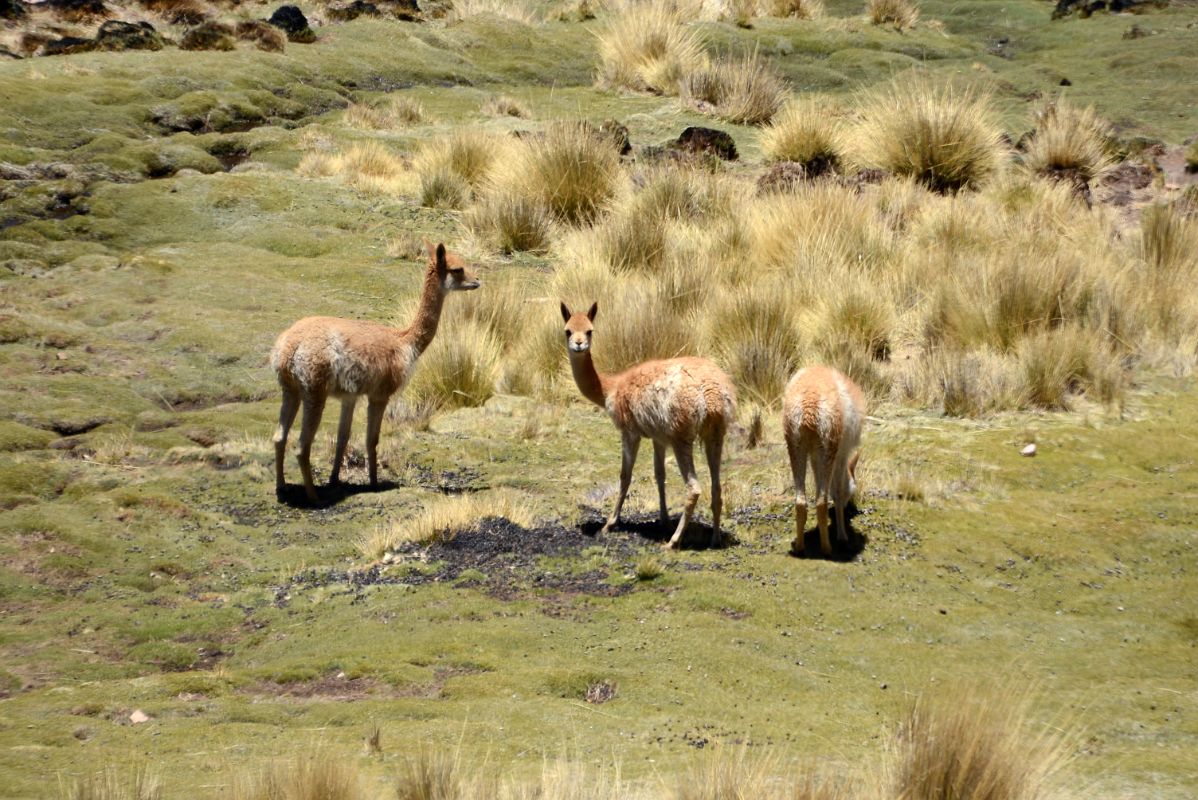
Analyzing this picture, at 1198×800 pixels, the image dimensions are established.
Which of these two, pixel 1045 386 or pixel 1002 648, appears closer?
pixel 1002 648

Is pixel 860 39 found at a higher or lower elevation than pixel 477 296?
higher

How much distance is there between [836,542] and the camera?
852cm

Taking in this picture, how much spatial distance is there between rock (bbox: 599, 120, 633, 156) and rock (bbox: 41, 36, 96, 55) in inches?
411

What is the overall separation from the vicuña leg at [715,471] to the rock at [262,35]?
61.0ft

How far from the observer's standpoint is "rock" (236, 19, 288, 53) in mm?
24312

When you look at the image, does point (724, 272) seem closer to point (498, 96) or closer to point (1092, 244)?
point (1092, 244)

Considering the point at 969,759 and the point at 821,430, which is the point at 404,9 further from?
the point at 969,759

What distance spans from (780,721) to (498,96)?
20.0 m

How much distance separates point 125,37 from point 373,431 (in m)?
16.9

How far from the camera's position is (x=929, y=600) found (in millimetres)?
7609

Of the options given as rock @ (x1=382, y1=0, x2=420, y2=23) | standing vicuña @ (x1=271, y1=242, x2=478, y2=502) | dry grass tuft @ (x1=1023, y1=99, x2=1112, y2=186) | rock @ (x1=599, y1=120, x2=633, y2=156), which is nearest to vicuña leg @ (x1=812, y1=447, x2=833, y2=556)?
standing vicuña @ (x1=271, y1=242, x2=478, y2=502)

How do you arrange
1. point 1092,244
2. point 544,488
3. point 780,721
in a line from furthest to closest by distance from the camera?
point 1092,244, point 544,488, point 780,721

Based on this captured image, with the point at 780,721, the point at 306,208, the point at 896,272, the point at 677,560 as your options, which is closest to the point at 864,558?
the point at 677,560

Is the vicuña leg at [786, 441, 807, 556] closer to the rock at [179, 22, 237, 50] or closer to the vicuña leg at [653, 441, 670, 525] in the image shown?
the vicuña leg at [653, 441, 670, 525]
